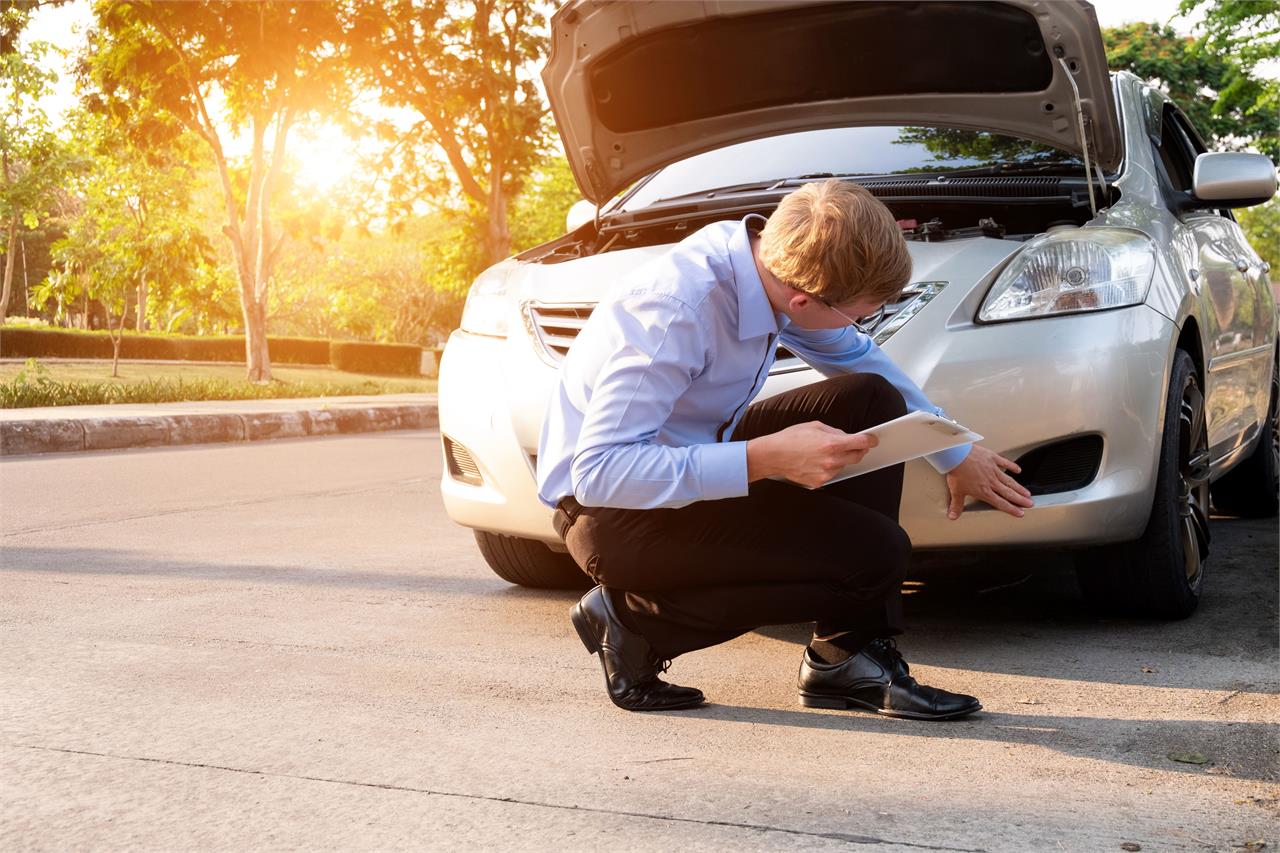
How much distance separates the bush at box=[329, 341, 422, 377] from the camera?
131 ft

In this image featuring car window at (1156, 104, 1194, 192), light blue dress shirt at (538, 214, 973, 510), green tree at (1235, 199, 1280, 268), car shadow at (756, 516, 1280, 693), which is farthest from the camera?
green tree at (1235, 199, 1280, 268)

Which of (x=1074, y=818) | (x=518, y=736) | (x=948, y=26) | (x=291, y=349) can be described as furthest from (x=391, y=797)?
(x=291, y=349)

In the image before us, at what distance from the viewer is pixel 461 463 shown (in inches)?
168

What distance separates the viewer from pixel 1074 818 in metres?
2.34

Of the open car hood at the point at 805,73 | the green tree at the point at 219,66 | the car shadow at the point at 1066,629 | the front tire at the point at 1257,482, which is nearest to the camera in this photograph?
the car shadow at the point at 1066,629

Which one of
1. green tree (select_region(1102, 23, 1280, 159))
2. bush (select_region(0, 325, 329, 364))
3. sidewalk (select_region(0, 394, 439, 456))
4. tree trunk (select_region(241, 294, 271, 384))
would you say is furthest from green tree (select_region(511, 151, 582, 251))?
sidewalk (select_region(0, 394, 439, 456))

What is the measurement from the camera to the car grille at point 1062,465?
11.8ft

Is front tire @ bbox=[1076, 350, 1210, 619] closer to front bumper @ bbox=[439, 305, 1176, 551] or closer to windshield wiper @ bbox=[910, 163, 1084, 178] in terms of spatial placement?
front bumper @ bbox=[439, 305, 1176, 551]

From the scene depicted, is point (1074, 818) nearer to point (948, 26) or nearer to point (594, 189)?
point (948, 26)

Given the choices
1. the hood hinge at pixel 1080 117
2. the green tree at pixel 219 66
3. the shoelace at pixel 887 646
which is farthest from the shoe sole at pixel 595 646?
the green tree at pixel 219 66

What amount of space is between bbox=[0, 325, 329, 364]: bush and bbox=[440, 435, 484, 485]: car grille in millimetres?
25793

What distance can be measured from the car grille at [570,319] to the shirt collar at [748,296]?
2.62 feet

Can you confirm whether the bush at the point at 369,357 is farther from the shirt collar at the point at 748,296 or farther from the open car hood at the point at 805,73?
the shirt collar at the point at 748,296

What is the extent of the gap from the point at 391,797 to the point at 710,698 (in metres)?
1.00
